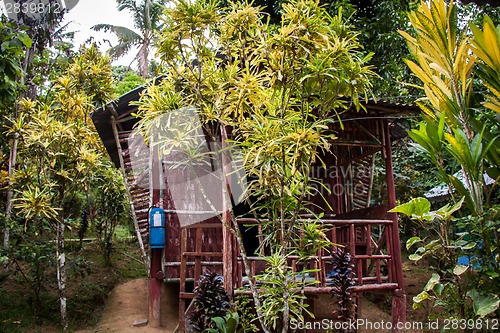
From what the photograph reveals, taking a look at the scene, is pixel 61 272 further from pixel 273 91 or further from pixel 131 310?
pixel 273 91

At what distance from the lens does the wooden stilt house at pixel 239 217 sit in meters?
5.54

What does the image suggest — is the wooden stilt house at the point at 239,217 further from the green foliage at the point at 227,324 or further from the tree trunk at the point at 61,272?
the tree trunk at the point at 61,272

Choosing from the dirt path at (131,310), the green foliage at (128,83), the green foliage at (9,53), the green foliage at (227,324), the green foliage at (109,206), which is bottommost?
the dirt path at (131,310)

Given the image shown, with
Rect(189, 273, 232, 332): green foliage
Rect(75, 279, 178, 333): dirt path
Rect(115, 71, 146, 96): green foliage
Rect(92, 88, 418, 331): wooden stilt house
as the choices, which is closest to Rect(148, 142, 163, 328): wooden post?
Rect(92, 88, 418, 331): wooden stilt house

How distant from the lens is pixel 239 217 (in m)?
5.16

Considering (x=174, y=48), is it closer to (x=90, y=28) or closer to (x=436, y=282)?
(x=436, y=282)

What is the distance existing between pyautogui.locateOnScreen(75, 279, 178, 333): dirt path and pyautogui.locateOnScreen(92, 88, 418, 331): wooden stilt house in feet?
1.84

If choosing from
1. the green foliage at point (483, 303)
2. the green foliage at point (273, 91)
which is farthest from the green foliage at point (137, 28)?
the green foliage at point (483, 303)

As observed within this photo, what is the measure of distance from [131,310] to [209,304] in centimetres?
362

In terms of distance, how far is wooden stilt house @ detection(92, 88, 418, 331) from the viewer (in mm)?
5535

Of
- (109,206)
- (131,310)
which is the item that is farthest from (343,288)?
(109,206)

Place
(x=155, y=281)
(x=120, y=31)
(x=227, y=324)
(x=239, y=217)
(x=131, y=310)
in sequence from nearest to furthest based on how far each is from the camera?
(x=227, y=324)
(x=239, y=217)
(x=155, y=281)
(x=131, y=310)
(x=120, y=31)

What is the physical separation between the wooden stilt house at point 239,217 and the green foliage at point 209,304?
385 millimetres

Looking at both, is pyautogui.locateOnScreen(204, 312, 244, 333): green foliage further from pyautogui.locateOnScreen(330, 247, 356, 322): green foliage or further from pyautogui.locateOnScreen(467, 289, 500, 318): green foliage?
pyautogui.locateOnScreen(467, 289, 500, 318): green foliage
